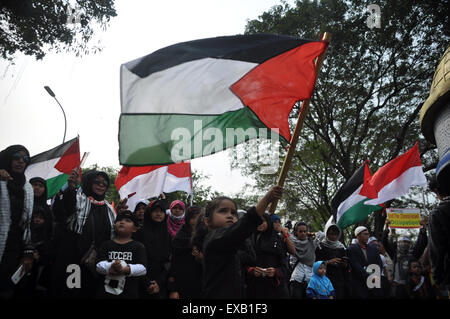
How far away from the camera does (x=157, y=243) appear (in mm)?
4754

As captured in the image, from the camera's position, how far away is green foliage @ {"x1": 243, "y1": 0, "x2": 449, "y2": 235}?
13688mm

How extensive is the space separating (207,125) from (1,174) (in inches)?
79.0

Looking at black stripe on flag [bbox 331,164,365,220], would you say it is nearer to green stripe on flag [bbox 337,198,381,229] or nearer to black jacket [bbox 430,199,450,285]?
green stripe on flag [bbox 337,198,381,229]

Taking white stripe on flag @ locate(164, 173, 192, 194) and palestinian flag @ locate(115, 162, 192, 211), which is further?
white stripe on flag @ locate(164, 173, 192, 194)

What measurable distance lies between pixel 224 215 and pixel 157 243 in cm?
232

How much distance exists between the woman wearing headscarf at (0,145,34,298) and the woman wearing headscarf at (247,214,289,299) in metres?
2.39

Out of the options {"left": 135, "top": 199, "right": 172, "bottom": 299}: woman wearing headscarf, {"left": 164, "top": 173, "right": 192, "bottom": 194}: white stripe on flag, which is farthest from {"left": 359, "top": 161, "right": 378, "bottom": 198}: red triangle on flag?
{"left": 135, "top": 199, "right": 172, "bottom": 299}: woman wearing headscarf

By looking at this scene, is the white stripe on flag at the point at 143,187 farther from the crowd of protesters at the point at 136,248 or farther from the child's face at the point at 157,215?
the child's face at the point at 157,215

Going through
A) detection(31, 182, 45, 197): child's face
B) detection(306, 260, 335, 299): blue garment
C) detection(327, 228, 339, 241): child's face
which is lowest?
detection(306, 260, 335, 299): blue garment

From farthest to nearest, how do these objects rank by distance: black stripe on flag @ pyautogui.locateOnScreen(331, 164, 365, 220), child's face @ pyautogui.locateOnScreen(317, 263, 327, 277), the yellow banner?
the yellow banner, black stripe on flag @ pyautogui.locateOnScreen(331, 164, 365, 220), child's face @ pyautogui.locateOnScreen(317, 263, 327, 277)

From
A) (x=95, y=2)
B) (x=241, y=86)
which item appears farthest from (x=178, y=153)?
(x=95, y=2)

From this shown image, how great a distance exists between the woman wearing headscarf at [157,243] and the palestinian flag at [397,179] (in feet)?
12.6
